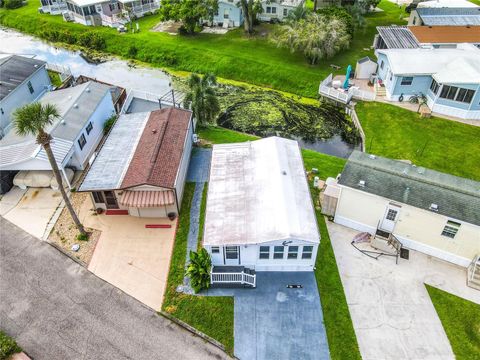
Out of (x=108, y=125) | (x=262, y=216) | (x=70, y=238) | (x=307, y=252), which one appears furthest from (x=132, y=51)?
(x=307, y=252)

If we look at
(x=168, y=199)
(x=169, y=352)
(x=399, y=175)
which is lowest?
(x=169, y=352)

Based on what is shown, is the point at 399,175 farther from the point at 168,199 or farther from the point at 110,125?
the point at 110,125

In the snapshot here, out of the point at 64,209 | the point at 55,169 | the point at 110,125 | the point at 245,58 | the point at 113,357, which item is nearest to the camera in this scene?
the point at 113,357

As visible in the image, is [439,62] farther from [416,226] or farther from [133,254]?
[133,254]

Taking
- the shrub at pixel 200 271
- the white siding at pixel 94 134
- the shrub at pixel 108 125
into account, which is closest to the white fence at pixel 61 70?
the white siding at pixel 94 134

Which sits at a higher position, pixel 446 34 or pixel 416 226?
pixel 446 34

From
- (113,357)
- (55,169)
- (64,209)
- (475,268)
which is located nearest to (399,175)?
(475,268)
